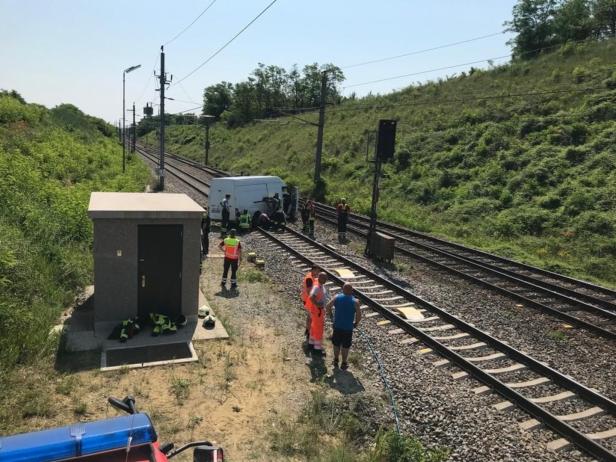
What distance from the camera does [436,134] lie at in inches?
1384

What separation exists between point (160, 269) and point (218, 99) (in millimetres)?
103776

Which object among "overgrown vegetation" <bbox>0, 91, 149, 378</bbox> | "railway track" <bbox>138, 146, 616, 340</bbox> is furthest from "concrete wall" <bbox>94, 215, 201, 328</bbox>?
"railway track" <bbox>138, 146, 616, 340</bbox>

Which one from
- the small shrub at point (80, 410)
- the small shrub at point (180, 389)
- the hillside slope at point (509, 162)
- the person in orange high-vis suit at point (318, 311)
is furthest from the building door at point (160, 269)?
the hillside slope at point (509, 162)

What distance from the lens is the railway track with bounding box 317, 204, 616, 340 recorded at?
39.5ft

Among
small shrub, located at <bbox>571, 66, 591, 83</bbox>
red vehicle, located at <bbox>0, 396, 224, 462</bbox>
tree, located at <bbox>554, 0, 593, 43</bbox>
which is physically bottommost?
red vehicle, located at <bbox>0, 396, 224, 462</bbox>

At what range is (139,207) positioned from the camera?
974 centimetres

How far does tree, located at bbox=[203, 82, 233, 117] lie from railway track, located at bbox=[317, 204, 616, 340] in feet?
302

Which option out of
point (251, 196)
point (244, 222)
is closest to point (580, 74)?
point (251, 196)

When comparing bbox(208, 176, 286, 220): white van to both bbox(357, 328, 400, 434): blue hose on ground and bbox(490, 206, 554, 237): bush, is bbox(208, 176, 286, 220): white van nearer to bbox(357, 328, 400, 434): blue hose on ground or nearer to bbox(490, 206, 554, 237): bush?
bbox(490, 206, 554, 237): bush

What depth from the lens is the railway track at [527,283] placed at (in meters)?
12.1

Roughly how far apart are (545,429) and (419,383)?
1967 mm

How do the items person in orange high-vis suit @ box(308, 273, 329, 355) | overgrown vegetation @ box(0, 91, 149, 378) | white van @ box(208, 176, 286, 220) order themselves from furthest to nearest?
white van @ box(208, 176, 286, 220), person in orange high-vis suit @ box(308, 273, 329, 355), overgrown vegetation @ box(0, 91, 149, 378)

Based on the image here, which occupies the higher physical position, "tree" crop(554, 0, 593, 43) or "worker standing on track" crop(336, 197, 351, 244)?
"tree" crop(554, 0, 593, 43)

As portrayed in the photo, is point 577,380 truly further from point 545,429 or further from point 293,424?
point 293,424
